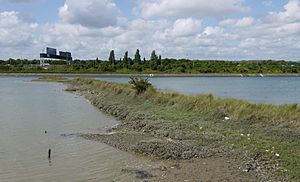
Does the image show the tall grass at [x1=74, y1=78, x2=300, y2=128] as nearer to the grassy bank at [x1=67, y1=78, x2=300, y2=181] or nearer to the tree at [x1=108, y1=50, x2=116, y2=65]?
the grassy bank at [x1=67, y1=78, x2=300, y2=181]

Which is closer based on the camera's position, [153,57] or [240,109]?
[240,109]

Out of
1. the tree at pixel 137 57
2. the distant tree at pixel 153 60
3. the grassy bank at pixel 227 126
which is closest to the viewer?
the grassy bank at pixel 227 126

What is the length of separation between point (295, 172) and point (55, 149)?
10729 mm

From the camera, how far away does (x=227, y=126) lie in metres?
20.5

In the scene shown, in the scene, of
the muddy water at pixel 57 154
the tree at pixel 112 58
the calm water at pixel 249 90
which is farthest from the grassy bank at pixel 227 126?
the tree at pixel 112 58

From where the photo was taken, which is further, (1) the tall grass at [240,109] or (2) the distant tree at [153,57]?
(2) the distant tree at [153,57]

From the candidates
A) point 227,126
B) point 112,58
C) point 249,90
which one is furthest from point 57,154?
point 112,58

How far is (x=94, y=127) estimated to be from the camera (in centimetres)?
2592

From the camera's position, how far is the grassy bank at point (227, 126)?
48.0 feet

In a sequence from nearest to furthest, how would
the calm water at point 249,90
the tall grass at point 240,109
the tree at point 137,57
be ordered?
the tall grass at point 240,109 → the calm water at point 249,90 → the tree at point 137,57

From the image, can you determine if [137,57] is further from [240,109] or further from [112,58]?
[240,109]

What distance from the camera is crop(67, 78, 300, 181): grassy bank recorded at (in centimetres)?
1463

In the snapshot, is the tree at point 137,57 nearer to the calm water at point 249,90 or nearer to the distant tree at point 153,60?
the distant tree at point 153,60

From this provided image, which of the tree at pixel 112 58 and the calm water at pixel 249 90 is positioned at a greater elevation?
the tree at pixel 112 58
